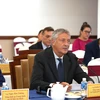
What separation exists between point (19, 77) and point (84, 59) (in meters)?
1.45

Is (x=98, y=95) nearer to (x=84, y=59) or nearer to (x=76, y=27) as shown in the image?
(x=84, y=59)

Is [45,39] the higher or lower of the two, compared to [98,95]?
higher

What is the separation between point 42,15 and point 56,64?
5328mm

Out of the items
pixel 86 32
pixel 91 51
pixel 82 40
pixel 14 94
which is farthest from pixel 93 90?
pixel 82 40

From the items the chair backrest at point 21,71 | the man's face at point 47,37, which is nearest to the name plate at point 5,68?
the chair backrest at point 21,71

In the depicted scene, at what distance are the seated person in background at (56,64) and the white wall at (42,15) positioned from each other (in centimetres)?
514

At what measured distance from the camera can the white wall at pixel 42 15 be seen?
308 inches

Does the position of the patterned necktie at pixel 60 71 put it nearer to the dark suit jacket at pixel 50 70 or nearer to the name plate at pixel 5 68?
the dark suit jacket at pixel 50 70

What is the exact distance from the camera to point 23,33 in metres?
7.95

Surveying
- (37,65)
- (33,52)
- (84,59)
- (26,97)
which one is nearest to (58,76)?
(37,65)

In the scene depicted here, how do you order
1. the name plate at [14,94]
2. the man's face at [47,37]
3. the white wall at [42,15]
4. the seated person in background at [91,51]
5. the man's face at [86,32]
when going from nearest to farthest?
the name plate at [14,94]
the seated person in background at [91,51]
the man's face at [47,37]
the man's face at [86,32]
the white wall at [42,15]

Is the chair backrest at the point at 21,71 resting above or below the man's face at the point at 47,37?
below

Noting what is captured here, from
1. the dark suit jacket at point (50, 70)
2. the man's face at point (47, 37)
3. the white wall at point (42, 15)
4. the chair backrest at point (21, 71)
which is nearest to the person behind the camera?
the dark suit jacket at point (50, 70)

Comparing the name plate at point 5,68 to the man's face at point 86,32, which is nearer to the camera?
the name plate at point 5,68
